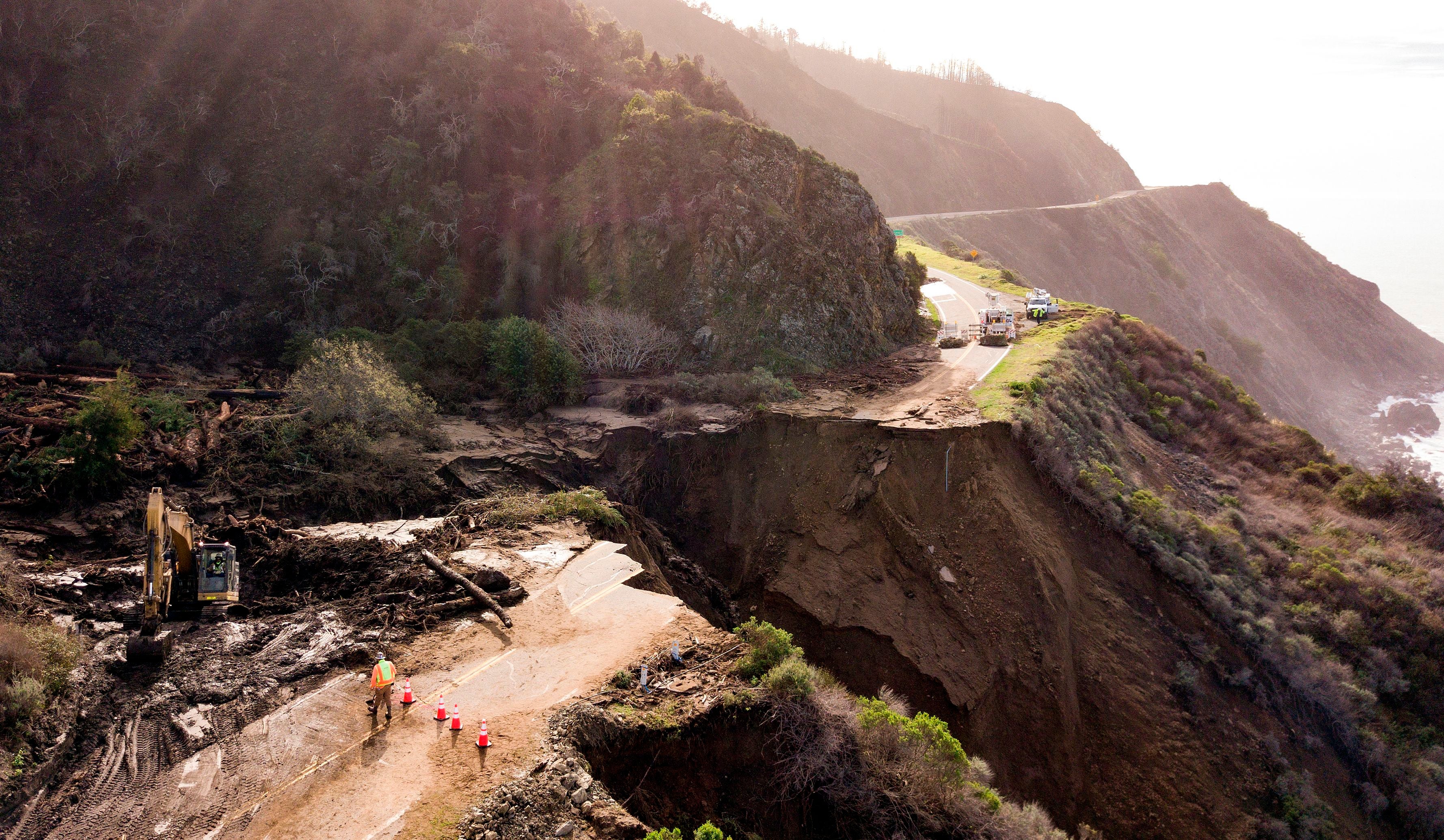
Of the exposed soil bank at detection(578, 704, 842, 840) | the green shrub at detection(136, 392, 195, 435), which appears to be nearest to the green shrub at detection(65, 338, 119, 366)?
the green shrub at detection(136, 392, 195, 435)

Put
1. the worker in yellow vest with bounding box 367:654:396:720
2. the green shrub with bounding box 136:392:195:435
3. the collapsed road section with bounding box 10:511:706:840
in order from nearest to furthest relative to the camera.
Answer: the collapsed road section with bounding box 10:511:706:840, the worker in yellow vest with bounding box 367:654:396:720, the green shrub with bounding box 136:392:195:435

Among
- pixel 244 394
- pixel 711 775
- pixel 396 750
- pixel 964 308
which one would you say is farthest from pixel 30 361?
pixel 964 308

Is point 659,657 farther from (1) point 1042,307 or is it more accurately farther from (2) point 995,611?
(1) point 1042,307

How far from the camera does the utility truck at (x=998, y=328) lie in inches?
1171

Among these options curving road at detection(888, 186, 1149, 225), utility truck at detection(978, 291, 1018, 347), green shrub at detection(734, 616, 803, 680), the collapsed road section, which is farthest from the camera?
curving road at detection(888, 186, 1149, 225)

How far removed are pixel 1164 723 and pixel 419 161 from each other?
3147 centimetres

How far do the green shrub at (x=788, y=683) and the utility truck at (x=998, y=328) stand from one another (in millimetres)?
21440

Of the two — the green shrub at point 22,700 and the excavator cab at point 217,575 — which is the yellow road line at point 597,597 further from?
the green shrub at point 22,700

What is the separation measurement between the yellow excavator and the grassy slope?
59.6ft

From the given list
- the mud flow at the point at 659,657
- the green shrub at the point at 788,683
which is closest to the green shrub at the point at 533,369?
the mud flow at the point at 659,657

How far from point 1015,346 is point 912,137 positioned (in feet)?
185

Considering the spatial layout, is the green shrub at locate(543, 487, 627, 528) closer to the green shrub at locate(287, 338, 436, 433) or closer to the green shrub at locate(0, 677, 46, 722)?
the green shrub at locate(287, 338, 436, 433)

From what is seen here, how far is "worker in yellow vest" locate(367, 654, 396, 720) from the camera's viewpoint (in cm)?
1011

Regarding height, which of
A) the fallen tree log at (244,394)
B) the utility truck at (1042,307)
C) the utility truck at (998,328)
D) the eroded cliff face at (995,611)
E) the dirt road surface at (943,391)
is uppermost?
the utility truck at (1042,307)
